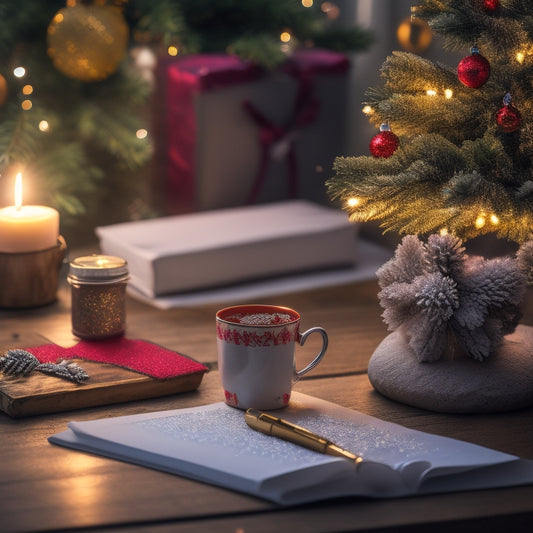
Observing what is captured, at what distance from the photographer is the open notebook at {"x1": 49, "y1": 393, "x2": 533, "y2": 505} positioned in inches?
26.1

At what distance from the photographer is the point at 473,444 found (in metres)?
Answer: 0.73

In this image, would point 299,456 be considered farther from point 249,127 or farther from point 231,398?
point 249,127

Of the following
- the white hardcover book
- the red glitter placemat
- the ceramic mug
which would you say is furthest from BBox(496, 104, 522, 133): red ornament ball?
the white hardcover book

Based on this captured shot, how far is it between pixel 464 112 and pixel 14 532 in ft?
1.73

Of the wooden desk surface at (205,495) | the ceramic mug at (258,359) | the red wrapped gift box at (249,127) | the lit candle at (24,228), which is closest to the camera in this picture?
the wooden desk surface at (205,495)

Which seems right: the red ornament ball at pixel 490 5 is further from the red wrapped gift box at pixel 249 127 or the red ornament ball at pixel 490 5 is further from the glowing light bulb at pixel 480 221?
the red wrapped gift box at pixel 249 127

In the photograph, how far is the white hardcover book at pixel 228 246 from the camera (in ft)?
3.96

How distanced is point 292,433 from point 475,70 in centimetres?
35

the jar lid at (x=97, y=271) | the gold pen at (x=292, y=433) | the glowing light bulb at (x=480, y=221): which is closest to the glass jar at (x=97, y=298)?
the jar lid at (x=97, y=271)

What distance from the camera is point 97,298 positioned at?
974mm

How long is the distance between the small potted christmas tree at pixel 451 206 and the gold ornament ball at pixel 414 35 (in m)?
0.61

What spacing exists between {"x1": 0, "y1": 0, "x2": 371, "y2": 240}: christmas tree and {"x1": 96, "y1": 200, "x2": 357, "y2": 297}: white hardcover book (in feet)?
0.48

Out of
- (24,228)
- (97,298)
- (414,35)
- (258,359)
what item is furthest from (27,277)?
(414,35)

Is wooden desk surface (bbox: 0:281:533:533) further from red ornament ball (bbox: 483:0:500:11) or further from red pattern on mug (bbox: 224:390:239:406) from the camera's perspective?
red ornament ball (bbox: 483:0:500:11)
